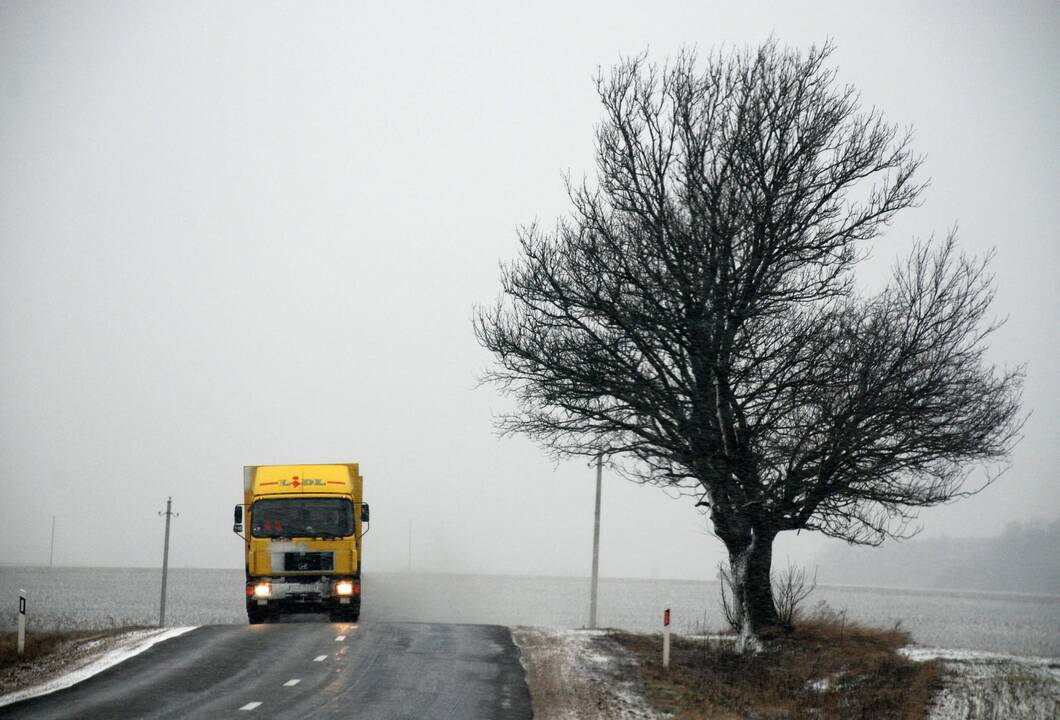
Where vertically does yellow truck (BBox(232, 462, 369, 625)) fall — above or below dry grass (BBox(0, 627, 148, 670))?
above

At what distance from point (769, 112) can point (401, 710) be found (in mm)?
13685

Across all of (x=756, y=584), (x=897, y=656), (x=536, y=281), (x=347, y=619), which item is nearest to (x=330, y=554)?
(x=347, y=619)

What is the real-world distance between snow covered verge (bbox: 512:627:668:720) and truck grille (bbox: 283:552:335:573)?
4996 mm

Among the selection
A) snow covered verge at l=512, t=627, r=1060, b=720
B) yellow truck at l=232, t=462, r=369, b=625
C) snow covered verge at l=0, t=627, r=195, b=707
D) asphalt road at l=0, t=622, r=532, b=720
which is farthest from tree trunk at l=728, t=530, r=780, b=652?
snow covered verge at l=0, t=627, r=195, b=707

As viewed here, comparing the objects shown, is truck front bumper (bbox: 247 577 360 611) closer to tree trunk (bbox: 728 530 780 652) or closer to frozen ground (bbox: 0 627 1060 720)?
frozen ground (bbox: 0 627 1060 720)

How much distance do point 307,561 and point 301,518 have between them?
41.9 inches

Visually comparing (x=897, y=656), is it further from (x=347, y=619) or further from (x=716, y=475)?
(x=347, y=619)

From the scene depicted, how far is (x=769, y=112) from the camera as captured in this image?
808 inches

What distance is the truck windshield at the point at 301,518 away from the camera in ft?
80.1

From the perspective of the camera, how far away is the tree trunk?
20719mm

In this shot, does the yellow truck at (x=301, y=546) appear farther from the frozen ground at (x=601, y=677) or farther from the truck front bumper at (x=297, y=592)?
the frozen ground at (x=601, y=677)

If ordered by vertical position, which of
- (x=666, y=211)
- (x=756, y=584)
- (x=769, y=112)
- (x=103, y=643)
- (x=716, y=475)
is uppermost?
(x=769, y=112)

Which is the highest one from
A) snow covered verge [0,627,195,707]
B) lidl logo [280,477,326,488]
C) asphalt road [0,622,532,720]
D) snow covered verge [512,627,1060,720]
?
→ lidl logo [280,477,326,488]

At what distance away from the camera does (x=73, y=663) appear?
18.1m
